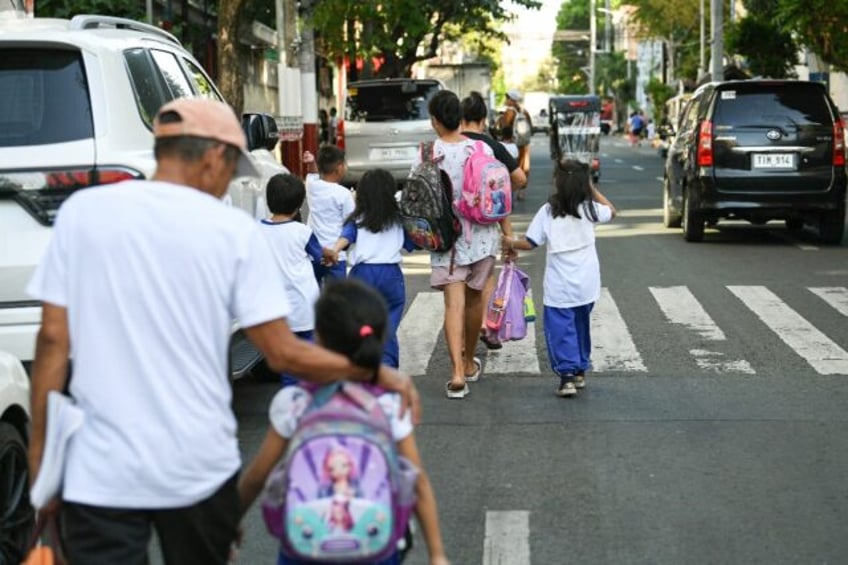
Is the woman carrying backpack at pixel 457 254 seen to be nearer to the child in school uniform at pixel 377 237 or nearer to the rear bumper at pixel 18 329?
the child in school uniform at pixel 377 237

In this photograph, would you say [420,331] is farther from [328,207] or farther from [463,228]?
[463,228]

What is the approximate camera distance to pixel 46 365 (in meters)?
3.67

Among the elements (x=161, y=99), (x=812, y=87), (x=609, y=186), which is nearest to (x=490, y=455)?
(x=161, y=99)

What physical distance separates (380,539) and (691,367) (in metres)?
6.60

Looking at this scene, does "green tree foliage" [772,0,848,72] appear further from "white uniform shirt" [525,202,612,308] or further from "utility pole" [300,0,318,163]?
"white uniform shirt" [525,202,612,308]

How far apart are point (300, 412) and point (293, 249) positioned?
13.5ft

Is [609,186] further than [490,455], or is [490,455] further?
[609,186]

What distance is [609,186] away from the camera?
31.5 metres

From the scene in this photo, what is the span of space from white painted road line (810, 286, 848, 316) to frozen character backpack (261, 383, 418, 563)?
9.23m

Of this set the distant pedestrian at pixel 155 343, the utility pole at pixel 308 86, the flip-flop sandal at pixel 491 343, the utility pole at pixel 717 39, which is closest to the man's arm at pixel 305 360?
the distant pedestrian at pixel 155 343

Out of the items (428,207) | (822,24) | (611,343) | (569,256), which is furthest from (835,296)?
(822,24)

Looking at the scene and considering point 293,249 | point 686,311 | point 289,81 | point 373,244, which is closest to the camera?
point 293,249

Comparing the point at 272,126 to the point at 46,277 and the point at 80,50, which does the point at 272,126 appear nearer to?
the point at 80,50

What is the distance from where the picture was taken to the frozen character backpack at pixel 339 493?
3.49m
